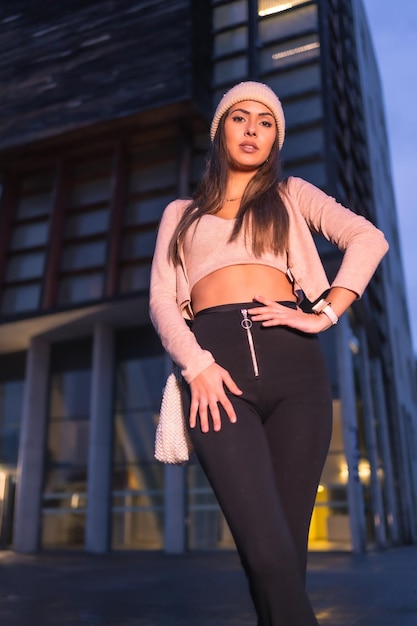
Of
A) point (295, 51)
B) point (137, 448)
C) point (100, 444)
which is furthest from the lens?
point (295, 51)

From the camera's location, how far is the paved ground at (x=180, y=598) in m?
4.16

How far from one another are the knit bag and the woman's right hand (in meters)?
0.14

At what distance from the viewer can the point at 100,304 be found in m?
15.9

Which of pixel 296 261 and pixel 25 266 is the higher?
pixel 25 266

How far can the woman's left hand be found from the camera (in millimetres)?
1810

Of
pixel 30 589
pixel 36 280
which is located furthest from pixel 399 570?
pixel 36 280

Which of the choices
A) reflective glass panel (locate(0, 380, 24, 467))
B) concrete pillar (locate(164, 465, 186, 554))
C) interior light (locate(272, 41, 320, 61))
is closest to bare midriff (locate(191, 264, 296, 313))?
concrete pillar (locate(164, 465, 186, 554))

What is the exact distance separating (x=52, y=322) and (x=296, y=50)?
1036 cm

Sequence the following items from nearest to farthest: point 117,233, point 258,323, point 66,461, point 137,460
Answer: point 258,323 → point 137,460 → point 117,233 → point 66,461

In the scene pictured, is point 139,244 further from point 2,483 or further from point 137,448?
point 2,483

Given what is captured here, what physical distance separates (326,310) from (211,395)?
18.4 inches

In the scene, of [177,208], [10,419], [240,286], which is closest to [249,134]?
[177,208]

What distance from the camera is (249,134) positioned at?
2205 millimetres

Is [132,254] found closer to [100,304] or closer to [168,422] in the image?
[100,304]
